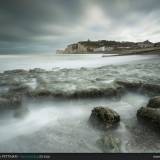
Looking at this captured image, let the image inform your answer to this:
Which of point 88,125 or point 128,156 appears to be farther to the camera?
point 88,125

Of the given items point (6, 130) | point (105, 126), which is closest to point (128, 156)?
point (105, 126)

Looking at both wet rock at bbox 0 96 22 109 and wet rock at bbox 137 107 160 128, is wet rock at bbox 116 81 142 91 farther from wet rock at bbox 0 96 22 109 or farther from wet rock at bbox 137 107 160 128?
wet rock at bbox 0 96 22 109

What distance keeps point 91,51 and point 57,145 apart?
65187mm

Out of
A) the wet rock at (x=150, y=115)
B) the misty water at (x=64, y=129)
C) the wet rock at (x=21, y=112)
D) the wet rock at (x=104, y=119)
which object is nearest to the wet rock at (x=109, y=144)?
the misty water at (x=64, y=129)

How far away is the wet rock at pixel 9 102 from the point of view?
321 cm

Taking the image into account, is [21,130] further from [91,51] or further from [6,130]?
[91,51]

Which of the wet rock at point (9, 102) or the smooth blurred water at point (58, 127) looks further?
the wet rock at point (9, 102)

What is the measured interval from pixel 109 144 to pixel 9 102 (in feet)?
6.94

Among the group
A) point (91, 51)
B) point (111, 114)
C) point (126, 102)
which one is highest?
point (111, 114)

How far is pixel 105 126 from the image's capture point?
2510 millimetres

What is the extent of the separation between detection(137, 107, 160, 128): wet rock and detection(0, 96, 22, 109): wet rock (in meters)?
2.26

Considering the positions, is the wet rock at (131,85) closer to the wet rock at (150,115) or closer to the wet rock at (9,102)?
the wet rock at (150,115)

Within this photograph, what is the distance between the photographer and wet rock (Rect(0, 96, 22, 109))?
321cm

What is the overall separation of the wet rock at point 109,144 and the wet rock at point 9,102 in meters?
1.89
